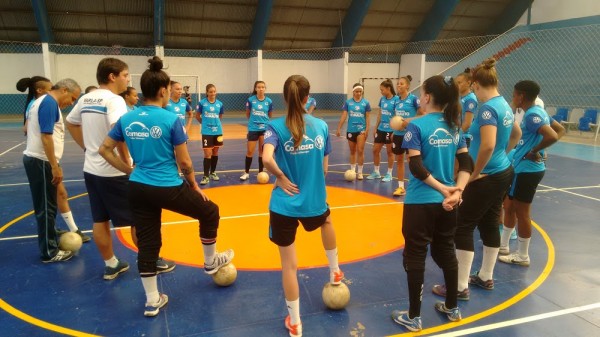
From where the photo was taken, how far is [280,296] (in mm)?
4613

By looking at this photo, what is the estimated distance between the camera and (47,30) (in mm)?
25000

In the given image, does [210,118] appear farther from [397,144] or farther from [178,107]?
[397,144]

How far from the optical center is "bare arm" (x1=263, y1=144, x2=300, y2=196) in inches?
134

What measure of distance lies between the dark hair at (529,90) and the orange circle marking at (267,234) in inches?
99.2

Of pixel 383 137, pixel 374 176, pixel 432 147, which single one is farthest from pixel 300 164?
pixel 374 176

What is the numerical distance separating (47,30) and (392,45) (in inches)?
902

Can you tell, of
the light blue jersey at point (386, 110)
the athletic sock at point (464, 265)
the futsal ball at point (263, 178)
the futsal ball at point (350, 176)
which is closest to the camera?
the athletic sock at point (464, 265)

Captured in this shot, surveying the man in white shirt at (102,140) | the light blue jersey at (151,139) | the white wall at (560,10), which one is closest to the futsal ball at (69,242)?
the man in white shirt at (102,140)

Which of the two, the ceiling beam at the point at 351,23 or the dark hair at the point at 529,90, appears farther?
the ceiling beam at the point at 351,23

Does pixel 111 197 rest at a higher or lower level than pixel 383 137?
lower

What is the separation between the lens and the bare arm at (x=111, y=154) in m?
3.98

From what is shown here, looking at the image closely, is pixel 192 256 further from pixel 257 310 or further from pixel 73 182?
pixel 73 182

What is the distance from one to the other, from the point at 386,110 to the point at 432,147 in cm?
641

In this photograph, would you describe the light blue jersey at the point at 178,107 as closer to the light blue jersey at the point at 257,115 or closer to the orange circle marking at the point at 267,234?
the light blue jersey at the point at 257,115
